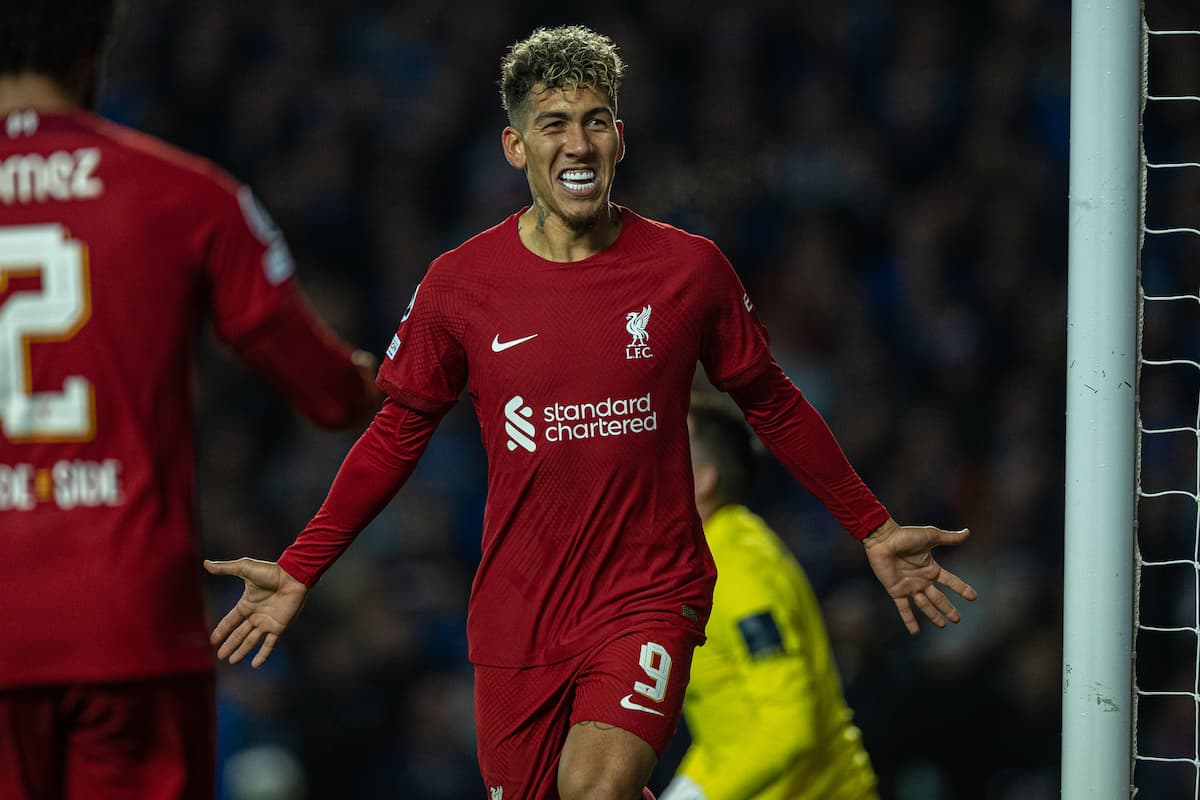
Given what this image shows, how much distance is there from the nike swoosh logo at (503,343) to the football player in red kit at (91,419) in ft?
4.01

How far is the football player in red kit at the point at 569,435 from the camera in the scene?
386cm

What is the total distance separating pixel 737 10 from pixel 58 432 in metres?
7.53

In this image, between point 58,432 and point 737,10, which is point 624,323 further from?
point 737,10

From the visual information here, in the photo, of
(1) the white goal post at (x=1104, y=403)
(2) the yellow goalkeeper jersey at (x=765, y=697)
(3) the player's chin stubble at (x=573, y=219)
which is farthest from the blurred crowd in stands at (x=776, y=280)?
(3) the player's chin stubble at (x=573, y=219)

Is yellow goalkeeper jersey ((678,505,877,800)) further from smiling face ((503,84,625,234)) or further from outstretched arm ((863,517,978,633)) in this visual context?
smiling face ((503,84,625,234))

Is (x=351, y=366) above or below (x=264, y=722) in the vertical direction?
above

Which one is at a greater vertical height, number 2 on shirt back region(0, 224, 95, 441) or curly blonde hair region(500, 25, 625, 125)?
curly blonde hair region(500, 25, 625, 125)

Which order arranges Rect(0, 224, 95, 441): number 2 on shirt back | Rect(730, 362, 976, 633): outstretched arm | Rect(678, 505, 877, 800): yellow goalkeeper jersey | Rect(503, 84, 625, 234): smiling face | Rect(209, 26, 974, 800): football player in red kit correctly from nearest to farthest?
Rect(0, 224, 95, 441): number 2 on shirt back < Rect(209, 26, 974, 800): football player in red kit < Rect(503, 84, 625, 234): smiling face < Rect(730, 362, 976, 633): outstretched arm < Rect(678, 505, 877, 800): yellow goalkeeper jersey

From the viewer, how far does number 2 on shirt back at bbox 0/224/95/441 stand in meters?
2.66

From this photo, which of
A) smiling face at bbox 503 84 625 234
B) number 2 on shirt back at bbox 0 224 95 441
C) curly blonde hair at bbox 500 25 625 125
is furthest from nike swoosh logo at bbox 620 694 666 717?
number 2 on shirt back at bbox 0 224 95 441

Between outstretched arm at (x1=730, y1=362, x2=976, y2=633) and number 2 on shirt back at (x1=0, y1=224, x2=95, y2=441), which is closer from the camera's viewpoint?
number 2 on shirt back at (x1=0, y1=224, x2=95, y2=441)

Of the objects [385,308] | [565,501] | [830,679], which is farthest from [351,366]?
[385,308]

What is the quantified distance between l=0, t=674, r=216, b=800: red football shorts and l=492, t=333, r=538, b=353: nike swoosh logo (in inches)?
55.2

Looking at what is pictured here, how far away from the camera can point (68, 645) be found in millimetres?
2674
